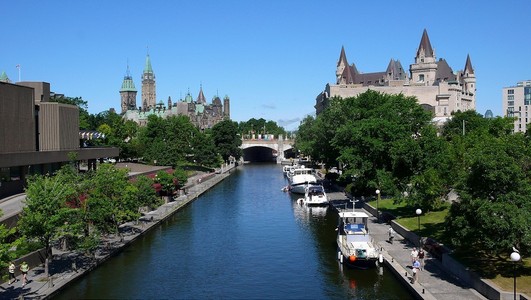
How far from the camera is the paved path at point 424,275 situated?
2760 centimetres

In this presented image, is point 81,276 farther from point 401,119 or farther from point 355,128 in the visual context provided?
point 401,119

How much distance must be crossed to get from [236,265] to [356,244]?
8833 mm

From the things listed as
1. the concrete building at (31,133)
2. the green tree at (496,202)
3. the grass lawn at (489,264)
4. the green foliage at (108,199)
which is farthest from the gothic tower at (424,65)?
the green tree at (496,202)

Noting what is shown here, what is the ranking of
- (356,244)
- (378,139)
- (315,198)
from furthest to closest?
(315,198)
(378,139)
(356,244)

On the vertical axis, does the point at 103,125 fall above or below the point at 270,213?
above

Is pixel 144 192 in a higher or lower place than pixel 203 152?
lower

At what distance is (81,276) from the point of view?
3272 centimetres

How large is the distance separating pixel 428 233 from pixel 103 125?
83.8m

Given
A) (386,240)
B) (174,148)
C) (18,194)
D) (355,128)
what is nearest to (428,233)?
(386,240)

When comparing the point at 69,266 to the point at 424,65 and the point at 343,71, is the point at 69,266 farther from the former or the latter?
the point at 343,71

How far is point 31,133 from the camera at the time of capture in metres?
54.6

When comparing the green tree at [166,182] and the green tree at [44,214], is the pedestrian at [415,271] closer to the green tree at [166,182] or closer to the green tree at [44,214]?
the green tree at [44,214]

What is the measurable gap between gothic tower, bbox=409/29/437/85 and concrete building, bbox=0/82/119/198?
401ft

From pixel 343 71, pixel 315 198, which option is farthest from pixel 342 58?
pixel 315 198
